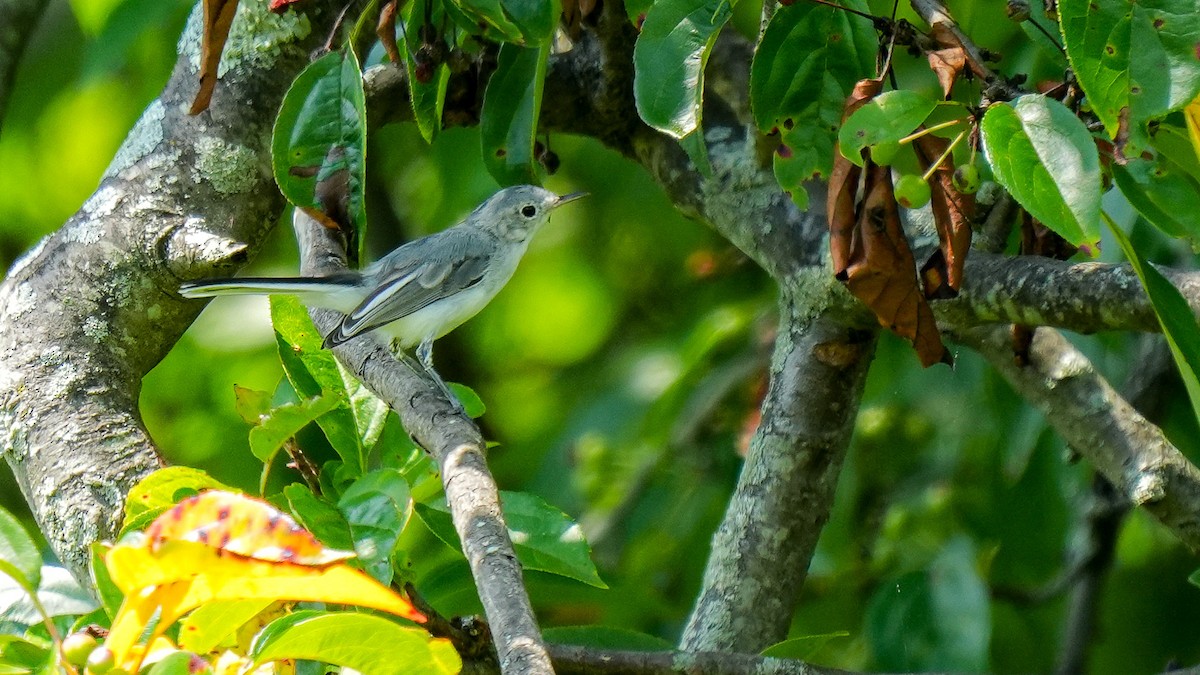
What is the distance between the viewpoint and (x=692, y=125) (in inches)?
74.9

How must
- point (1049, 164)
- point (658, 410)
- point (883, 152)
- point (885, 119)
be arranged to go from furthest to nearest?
point (658, 410) < point (883, 152) < point (885, 119) < point (1049, 164)

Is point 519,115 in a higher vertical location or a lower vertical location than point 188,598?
lower

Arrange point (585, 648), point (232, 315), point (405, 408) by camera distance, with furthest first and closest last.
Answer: point (232, 315) → point (405, 408) → point (585, 648)

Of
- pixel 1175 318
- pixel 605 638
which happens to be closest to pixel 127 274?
pixel 605 638

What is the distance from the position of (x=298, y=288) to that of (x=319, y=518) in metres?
1.31

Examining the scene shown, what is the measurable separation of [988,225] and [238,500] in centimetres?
175

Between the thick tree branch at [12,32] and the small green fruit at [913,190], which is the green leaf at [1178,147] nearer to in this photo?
the small green fruit at [913,190]

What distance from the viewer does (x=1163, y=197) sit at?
6.05 ft

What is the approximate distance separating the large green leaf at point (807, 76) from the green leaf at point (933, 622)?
1322 mm

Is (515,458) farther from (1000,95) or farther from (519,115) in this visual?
(1000,95)

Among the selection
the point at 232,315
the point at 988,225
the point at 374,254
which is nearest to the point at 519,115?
the point at 988,225

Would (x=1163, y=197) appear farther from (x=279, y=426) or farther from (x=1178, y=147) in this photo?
(x=279, y=426)

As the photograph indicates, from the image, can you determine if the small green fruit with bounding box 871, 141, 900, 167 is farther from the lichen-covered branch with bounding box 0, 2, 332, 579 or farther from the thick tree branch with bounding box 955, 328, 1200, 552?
the lichen-covered branch with bounding box 0, 2, 332, 579

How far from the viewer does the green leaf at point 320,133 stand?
216 centimetres
